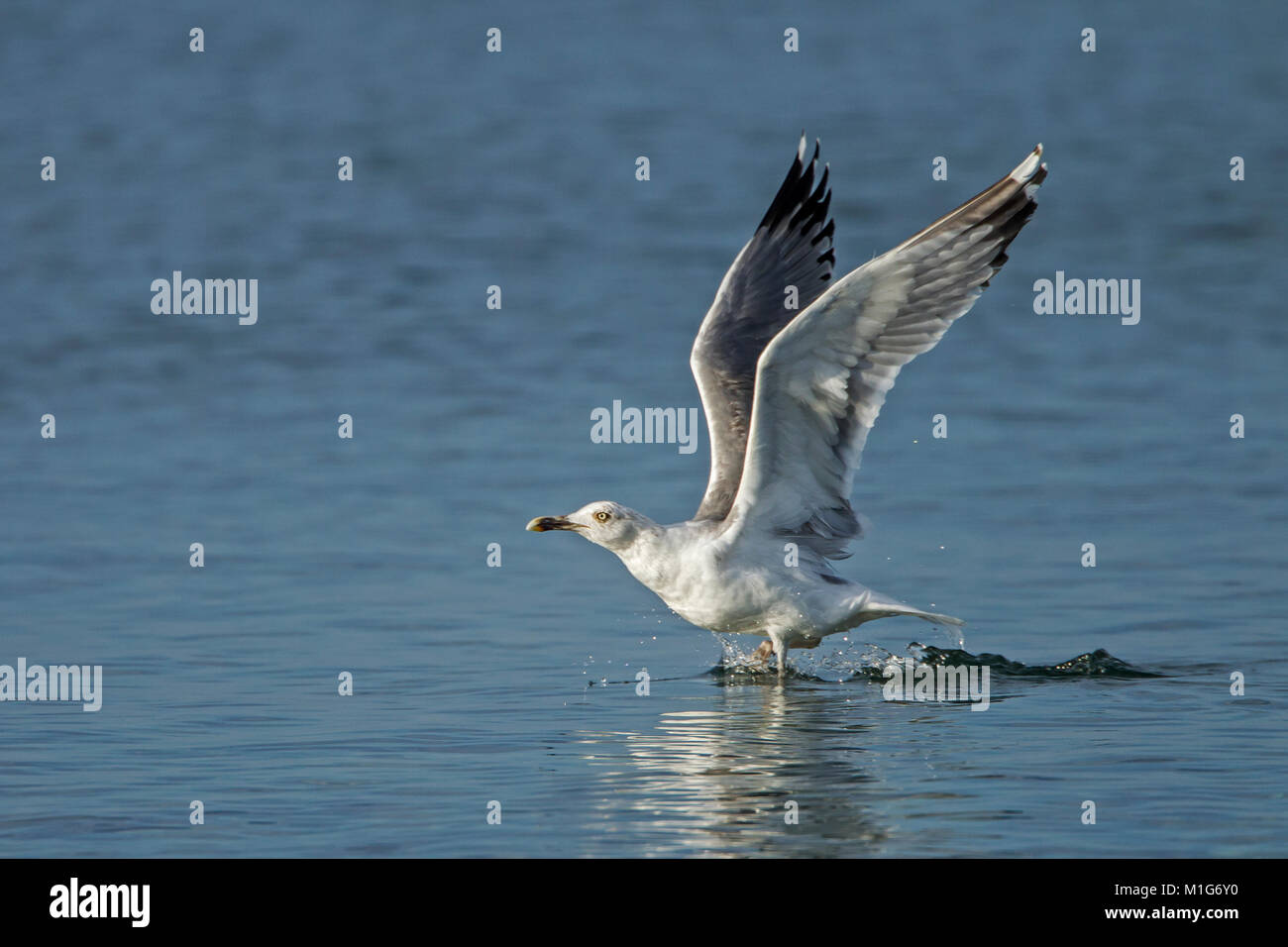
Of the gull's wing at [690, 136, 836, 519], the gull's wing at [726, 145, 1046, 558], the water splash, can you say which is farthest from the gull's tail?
the gull's wing at [690, 136, 836, 519]

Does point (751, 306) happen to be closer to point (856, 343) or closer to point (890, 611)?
point (856, 343)

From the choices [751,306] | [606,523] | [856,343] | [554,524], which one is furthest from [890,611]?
[751,306]

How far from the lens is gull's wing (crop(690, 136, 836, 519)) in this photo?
38.2ft

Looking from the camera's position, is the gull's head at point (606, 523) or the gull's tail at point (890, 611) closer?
the gull's tail at point (890, 611)

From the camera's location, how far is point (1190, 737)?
9352mm

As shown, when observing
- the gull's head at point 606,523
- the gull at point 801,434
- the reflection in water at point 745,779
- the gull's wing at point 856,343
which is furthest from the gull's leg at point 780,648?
the gull's head at point 606,523

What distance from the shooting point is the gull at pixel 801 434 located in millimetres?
10070

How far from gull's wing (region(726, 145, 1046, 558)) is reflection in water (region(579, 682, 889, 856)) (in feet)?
4.15

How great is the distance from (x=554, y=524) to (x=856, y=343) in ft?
7.38

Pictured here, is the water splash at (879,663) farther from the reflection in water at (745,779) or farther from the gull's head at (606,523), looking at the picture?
the gull's head at (606,523)

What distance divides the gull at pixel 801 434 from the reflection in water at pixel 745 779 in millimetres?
628

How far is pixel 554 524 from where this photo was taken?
11.3m
